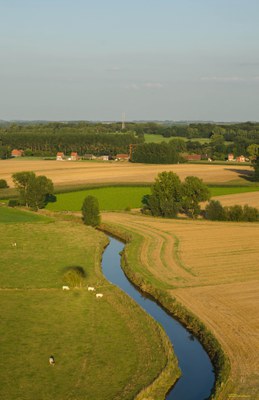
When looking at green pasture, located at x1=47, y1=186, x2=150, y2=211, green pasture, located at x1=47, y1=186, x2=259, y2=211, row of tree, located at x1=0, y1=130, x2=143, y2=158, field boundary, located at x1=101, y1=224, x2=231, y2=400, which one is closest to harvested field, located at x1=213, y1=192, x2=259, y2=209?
green pasture, located at x1=47, y1=186, x2=259, y2=211

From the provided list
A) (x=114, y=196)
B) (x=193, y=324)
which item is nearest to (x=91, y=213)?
(x=114, y=196)

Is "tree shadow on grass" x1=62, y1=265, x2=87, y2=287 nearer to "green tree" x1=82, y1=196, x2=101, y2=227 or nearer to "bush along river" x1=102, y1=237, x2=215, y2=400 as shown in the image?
"bush along river" x1=102, y1=237, x2=215, y2=400

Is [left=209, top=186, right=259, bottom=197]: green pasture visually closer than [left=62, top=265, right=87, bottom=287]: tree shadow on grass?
No

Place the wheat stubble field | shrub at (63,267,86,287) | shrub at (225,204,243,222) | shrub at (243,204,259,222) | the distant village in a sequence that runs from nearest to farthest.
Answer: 1. the wheat stubble field
2. shrub at (63,267,86,287)
3. shrub at (243,204,259,222)
4. shrub at (225,204,243,222)
5. the distant village

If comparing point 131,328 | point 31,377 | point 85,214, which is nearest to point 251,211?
point 85,214

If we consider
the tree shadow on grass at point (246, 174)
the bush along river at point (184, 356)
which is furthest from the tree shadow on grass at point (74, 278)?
the tree shadow on grass at point (246, 174)

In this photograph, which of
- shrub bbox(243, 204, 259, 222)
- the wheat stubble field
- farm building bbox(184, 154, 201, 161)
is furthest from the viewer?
farm building bbox(184, 154, 201, 161)
